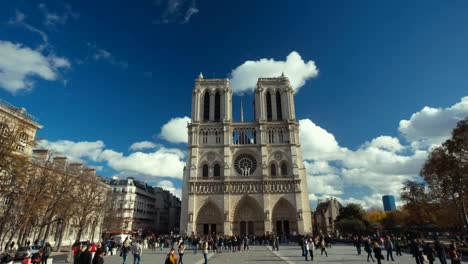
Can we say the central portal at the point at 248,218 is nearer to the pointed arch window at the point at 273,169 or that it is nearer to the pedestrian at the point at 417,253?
the pointed arch window at the point at 273,169

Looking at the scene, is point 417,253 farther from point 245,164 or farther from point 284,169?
point 245,164

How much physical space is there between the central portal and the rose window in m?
4.32

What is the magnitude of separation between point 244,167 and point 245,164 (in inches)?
21.7

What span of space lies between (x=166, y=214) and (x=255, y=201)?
3640 cm

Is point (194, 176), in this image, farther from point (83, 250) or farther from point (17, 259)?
point (83, 250)

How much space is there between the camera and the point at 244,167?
45844 mm

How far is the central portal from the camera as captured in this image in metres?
42.4

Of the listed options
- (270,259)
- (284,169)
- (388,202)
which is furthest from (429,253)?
(388,202)

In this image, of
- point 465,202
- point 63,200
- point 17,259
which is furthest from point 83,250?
point 465,202

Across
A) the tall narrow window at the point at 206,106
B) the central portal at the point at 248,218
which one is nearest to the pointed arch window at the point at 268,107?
the tall narrow window at the point at 206,106

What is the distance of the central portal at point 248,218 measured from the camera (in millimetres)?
42375

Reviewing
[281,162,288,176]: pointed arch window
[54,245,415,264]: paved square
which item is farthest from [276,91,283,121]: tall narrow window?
[54,245,415,264]: paved square

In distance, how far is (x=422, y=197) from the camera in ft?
109

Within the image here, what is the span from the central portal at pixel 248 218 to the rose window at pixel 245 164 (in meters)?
4.32
